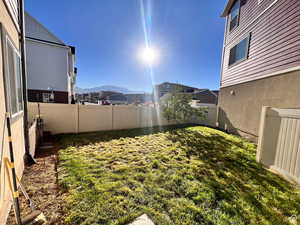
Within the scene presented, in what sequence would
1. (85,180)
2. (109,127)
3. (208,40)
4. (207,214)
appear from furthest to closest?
(208,40), (109,127), (85,180), (207,214)

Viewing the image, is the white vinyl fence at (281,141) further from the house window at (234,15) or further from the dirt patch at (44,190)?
the house window at (234,15)

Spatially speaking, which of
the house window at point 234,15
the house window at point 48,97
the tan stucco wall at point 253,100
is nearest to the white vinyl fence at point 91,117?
the tan stucco wall at point 253,100

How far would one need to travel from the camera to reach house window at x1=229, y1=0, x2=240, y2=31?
22.1 ft

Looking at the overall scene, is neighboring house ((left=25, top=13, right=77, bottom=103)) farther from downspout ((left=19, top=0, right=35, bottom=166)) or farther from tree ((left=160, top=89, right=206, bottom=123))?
downspout ((left=19, top=0, right=35, bottom=166))

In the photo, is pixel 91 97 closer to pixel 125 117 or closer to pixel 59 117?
pixel 125 117

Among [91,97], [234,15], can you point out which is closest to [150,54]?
[234,15]

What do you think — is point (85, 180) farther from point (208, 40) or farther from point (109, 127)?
point (208, 40)

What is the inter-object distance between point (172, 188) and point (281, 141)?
7.76ft

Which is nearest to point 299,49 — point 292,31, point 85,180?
point 292,31

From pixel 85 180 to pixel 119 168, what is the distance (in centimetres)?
73

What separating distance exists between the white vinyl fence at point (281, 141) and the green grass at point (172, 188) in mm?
388

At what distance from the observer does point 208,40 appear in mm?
9648

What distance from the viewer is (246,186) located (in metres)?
2.47

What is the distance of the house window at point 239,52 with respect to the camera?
19.0 feet
